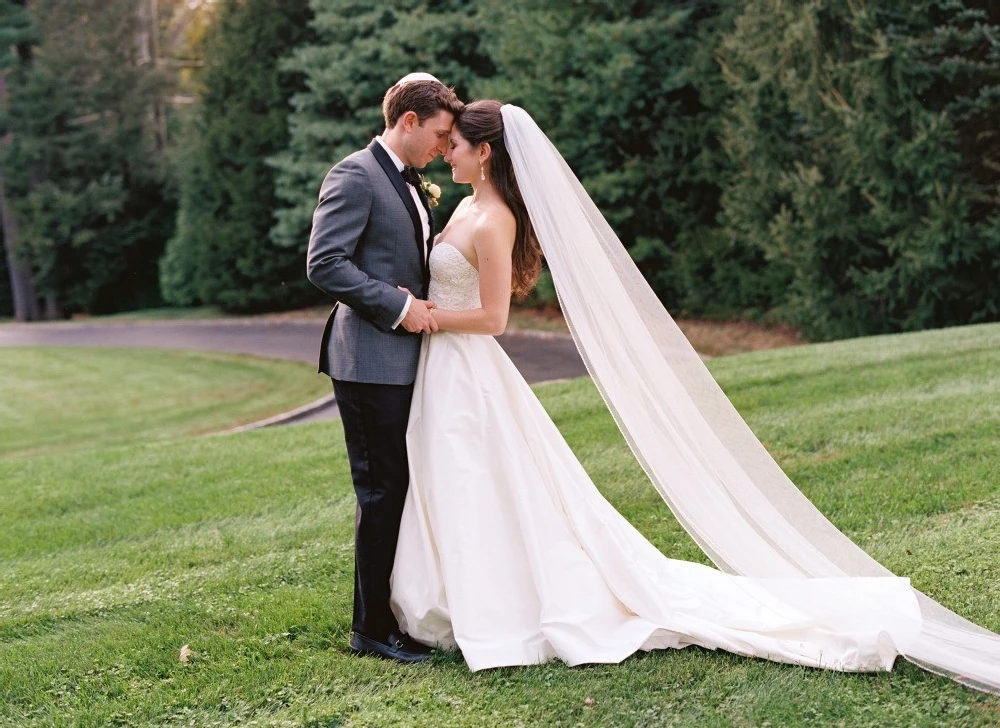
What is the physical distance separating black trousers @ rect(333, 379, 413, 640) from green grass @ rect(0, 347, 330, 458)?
8.74 m

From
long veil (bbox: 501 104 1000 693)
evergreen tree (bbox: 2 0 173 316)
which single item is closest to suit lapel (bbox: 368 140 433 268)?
long veil (bbox: 501 104 1000 693)

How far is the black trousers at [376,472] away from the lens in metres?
3.64

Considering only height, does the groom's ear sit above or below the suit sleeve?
above

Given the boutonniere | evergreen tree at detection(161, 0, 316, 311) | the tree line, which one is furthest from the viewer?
evergreen tree at detection(161, 0, 316, 311)

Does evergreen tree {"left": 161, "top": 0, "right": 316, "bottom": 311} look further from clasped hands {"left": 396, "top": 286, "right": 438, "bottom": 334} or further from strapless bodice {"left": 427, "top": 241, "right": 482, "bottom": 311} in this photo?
clasped hands {"left": 396, "top": 286, "right": 438, "bottom": 334}

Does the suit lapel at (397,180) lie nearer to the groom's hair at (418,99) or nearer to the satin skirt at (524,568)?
the groom's hair at (418,99)

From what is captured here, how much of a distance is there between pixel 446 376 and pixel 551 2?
49.3 ft

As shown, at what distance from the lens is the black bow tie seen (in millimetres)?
3654

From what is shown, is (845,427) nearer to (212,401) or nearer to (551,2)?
(212,401)

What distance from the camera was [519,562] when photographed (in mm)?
3656

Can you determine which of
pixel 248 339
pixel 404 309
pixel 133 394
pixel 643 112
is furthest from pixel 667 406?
pixel 248 339

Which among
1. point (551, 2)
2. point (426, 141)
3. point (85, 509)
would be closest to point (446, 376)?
point (426, 141)

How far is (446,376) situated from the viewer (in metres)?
3.67

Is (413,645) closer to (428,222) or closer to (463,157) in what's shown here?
(428,222)
